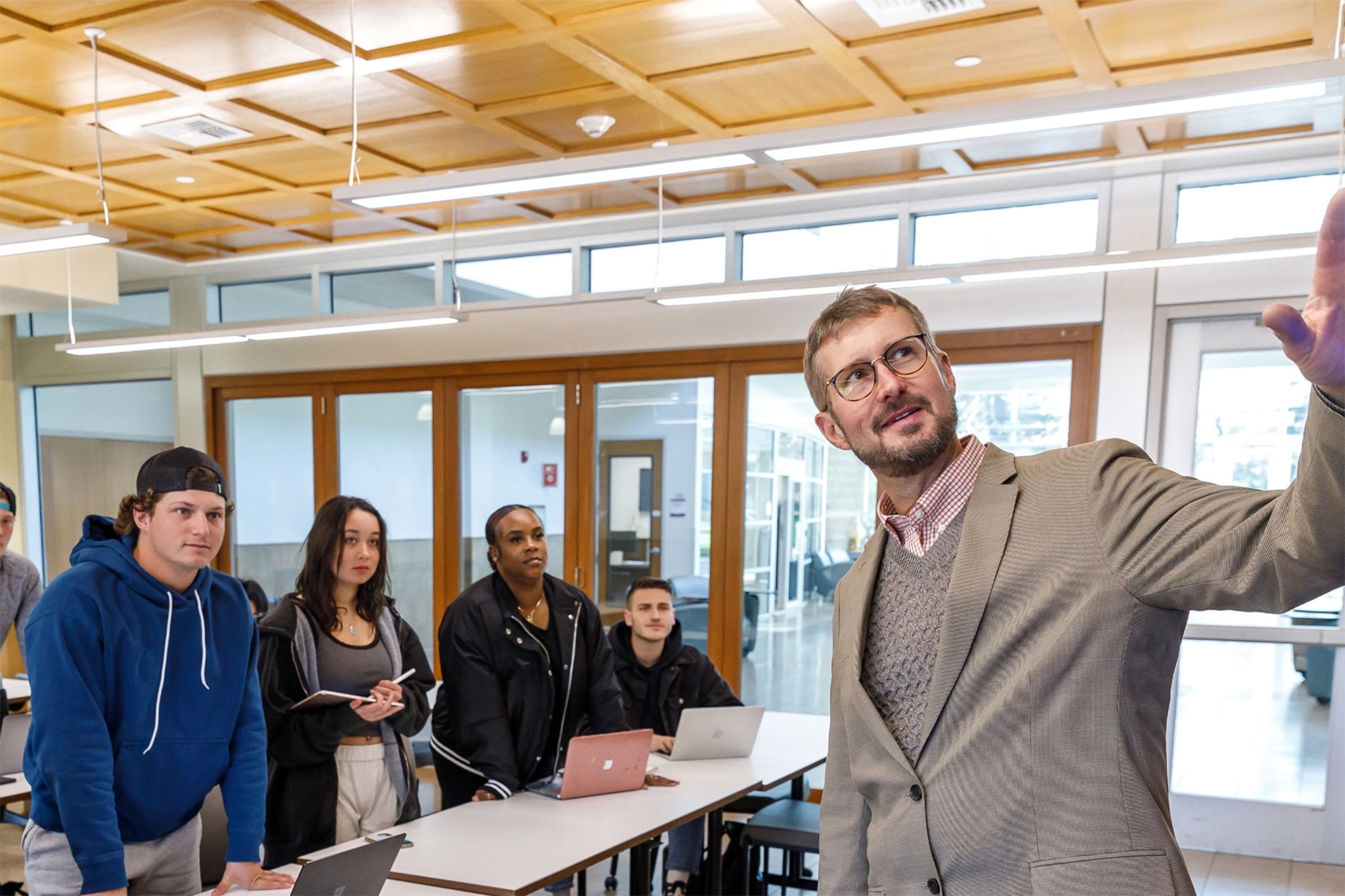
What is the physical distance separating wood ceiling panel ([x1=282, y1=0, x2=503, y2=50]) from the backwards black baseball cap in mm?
1929

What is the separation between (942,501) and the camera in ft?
5.03

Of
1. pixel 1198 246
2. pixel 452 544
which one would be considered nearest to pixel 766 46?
pixel 1198 246

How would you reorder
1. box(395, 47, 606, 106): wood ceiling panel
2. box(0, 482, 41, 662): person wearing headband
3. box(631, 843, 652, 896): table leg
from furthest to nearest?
1. box(0, 482, 41, 662): person wearing headband
2. box(395, 47, 606, 106): wood ceiling panel
3. box(631, 843, 652, 896): table leg

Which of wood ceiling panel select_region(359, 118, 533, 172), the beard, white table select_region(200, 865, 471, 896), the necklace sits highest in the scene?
wood ceiling panel select_region(359, 118, 533, 172)

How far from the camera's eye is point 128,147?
5273 mm

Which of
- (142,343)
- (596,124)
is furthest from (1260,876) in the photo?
(142,343)

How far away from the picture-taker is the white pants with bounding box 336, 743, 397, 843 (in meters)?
3.17

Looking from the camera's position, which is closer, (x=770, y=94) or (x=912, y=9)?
(x=912, y=9)

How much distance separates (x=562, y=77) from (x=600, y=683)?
2367mm

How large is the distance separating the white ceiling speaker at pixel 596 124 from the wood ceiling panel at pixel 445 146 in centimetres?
43

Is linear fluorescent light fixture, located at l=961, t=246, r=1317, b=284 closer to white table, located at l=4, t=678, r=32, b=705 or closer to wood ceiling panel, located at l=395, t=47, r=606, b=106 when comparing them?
wood ceiling panel, located at l=395, t=47, r=606, b=106

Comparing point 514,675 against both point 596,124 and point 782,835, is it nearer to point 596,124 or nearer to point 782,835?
point 782,835

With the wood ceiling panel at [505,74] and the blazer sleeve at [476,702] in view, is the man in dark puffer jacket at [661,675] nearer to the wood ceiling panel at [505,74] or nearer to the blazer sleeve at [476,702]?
the blazer sleeve at [476,702]

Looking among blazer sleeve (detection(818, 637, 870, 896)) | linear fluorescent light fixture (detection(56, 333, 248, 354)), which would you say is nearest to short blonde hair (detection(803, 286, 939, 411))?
blazer sleeve (detection(818, 637, 870, 896))
